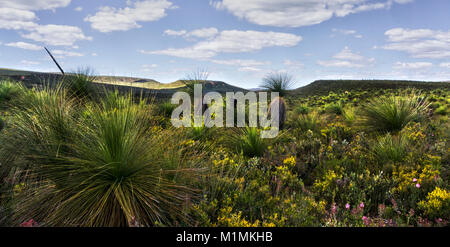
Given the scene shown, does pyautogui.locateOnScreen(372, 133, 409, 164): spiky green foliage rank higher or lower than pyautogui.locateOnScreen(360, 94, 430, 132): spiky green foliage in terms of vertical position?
lower

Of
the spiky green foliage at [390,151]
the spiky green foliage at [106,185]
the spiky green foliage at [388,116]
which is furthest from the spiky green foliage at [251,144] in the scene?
the spiky green foliage at [388,116]

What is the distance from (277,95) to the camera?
11500 millimetres

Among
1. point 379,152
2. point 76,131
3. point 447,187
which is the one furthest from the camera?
point 379,152

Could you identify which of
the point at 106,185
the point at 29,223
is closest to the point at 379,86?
the point at 106,185

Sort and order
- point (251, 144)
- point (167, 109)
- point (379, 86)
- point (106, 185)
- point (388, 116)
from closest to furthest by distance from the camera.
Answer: point (106, 185), point (251, 144), point (388, 116), point (167, 109), point (379, 86)

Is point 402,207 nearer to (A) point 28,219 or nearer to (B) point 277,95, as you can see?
(A) point 28,219

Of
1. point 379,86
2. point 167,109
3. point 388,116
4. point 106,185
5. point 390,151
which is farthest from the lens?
point 379,86

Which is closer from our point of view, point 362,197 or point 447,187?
point 362,197

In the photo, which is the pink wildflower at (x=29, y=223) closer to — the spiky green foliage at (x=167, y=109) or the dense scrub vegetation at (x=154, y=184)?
the dense scrub vegetation at (x=154, y=184)

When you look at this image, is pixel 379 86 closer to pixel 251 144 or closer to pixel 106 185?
pixel 251 144

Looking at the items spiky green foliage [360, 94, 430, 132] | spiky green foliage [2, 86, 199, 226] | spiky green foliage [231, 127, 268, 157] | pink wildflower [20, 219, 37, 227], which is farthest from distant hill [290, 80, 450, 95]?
pink wildflower [20, 219, 37, 227]

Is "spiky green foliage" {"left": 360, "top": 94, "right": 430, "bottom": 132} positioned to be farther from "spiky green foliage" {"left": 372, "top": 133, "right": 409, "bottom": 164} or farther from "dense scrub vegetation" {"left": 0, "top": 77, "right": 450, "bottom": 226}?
"dense scrub vegetation" {"left": 0, "top": 77, "right": 450, "bottom": 226}
